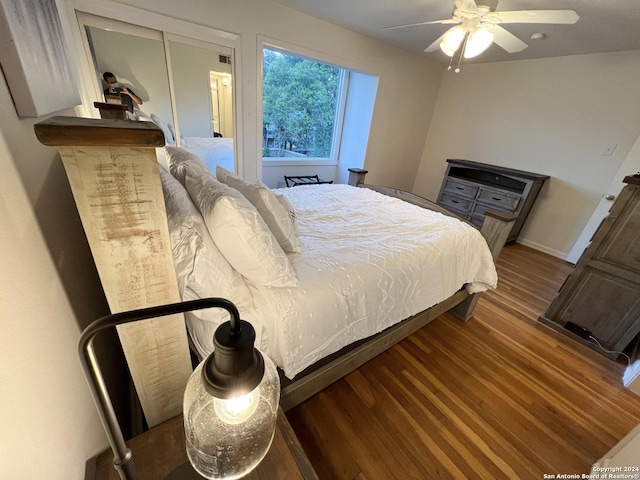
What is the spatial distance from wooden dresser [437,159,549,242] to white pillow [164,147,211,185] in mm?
3653

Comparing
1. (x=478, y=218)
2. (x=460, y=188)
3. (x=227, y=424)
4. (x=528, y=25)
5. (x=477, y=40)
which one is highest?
(x=528, y=25)

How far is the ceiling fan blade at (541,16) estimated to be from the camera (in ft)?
4.81

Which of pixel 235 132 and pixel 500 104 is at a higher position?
pixel 500 104

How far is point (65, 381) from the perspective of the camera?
0.57m

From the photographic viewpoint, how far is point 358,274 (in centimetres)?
123

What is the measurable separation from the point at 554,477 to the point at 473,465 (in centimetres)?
38

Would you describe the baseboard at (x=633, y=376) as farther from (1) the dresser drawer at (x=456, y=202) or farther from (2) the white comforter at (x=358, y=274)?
(1) the dresser drawer at (x=456, y=202)

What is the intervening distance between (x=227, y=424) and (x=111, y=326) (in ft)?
0.96

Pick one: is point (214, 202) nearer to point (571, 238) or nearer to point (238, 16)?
point (238, 16)

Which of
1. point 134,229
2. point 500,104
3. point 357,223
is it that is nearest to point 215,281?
point 134,229

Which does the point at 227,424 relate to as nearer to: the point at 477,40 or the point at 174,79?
the point at 477,40

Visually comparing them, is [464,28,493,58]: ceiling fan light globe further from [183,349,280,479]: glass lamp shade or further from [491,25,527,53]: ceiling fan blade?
[183,349,280,479]: glass lamp shade

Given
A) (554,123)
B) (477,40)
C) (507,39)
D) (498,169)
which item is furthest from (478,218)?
(477,40)

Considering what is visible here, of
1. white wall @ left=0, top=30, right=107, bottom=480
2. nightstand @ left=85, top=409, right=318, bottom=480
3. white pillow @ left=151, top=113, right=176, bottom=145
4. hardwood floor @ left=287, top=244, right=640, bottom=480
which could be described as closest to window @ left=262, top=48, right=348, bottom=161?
white pillow @ left=151, top=113, right=176, bottom=145
